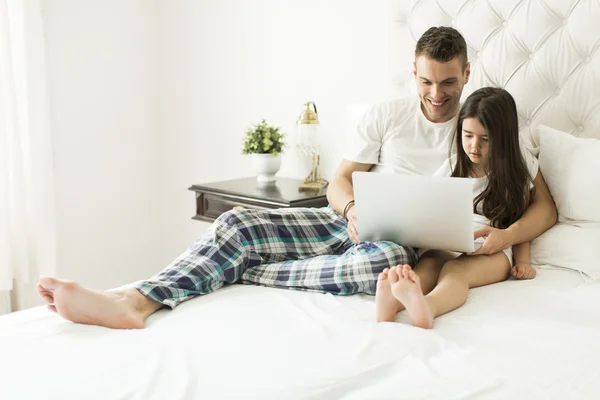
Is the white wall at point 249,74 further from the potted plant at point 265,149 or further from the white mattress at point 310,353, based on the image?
the white mattress at point 310,353

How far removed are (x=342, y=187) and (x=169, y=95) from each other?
163cm

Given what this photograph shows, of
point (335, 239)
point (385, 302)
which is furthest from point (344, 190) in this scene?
point (385, 302)

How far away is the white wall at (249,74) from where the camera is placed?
2.63 metres

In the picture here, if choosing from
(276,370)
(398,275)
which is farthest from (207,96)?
(276,370)

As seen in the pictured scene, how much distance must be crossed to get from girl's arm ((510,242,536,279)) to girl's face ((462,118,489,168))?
25cm

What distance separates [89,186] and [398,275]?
2150 mm

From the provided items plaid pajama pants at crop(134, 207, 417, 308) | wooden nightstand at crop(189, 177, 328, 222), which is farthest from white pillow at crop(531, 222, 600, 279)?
wooden nightstand at crop(189, 177, 328, 222)

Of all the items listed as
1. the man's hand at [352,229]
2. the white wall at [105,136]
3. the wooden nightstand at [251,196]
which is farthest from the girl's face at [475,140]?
the white wall at [105,136]

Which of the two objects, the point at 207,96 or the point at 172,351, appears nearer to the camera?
the point at 172,351

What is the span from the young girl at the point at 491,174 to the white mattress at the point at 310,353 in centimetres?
15

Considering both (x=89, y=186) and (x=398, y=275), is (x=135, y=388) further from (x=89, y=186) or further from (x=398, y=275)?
(x=89, y=186)

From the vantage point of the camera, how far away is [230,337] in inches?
49.9

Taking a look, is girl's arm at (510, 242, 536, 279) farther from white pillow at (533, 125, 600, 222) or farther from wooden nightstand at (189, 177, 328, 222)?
wooden nightstand at (189, 177, 328, 222)

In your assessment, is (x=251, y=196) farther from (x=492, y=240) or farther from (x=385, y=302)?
(x=385, y=302)
